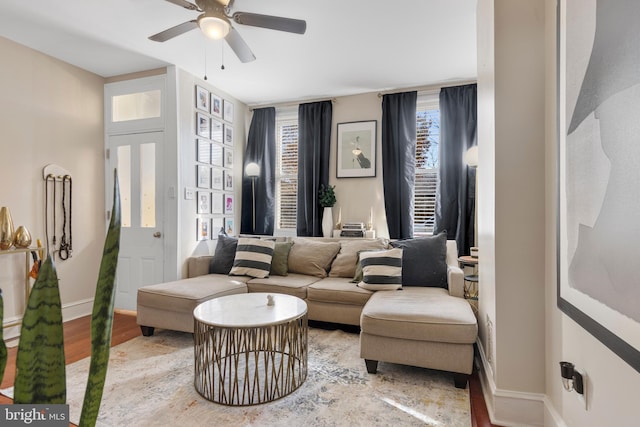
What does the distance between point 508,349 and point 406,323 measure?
0.58 meters

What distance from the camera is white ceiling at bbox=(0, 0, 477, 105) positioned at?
2420 millimetres

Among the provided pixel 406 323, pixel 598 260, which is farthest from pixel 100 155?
pixel 598 260

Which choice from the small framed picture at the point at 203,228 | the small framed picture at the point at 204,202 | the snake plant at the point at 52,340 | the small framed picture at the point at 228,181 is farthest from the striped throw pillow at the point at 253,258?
the snake plant at the point at 52,340

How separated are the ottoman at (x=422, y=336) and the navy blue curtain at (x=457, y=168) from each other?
1.49 metres

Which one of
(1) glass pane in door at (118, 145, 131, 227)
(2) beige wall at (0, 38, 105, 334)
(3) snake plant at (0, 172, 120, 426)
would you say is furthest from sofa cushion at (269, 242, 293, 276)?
(3) snake plant at (0, 172, 120, 426)

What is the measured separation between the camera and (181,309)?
2.65 metres

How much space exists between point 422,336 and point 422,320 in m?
0.09

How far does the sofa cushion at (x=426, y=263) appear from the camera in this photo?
2.92 meters

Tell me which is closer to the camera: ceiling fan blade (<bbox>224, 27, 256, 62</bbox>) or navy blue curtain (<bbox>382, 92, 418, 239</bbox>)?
ceiling fan blade (<bbox>224, 27, 256, 62</bbox>)

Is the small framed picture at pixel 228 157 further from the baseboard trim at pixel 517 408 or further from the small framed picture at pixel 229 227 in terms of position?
the baseboard trim at pixel 517 408

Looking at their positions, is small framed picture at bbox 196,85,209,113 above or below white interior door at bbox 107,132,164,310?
above

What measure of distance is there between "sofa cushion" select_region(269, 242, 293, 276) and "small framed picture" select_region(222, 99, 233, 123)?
1.82m

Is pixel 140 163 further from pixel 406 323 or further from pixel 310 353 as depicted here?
pixel 406 323

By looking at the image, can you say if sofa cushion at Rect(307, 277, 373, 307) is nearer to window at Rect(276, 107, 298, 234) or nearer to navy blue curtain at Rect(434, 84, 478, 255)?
navy blue curtain at Rect(434, 84, 478, 255)
